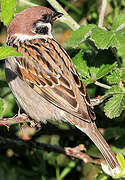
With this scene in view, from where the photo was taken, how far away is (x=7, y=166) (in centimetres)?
421

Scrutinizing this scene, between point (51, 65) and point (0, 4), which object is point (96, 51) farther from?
point (0, 4)

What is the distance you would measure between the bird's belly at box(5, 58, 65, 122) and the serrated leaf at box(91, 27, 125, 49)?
2.72 feet

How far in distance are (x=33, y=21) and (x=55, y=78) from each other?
0.70 metres

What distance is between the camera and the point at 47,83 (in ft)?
12.0

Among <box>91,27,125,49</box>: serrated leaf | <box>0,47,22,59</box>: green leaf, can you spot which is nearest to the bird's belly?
<box>91,27,125,49</box>: serrated leaf

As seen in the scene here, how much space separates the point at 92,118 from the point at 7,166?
1.24m

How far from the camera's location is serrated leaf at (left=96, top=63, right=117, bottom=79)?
3.33 m

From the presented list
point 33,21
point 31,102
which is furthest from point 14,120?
point 33,21

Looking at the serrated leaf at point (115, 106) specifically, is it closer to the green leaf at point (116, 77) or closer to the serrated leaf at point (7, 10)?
the green leaf at point (116, 77)

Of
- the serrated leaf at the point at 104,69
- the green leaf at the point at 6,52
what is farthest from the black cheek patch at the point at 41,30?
the green leaf at the point at 6,52

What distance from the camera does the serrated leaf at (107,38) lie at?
3.08 metres

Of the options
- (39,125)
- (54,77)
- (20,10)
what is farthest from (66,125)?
(20,10)

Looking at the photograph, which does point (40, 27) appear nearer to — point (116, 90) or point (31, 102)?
point (31, 102)

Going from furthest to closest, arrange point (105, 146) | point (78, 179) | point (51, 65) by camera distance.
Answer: point (78, 179)
point (51, 65)
point (105, 146)
